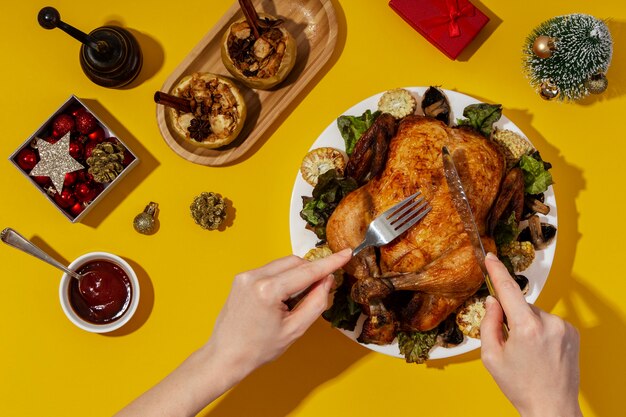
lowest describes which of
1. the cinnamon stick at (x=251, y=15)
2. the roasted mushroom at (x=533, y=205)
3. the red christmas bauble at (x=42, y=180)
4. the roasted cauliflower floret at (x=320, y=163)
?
the red christmas bauble at (x=42, y=180)

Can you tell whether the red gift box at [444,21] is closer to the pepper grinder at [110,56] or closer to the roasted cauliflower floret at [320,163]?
the roasted cauliflower floret at [320,163]

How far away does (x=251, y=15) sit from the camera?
1861 mm

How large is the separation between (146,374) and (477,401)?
1.13 metres

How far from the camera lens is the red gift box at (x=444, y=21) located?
6.63ft

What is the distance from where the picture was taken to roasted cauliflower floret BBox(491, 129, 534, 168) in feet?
6.18

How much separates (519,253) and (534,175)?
9.5 inches

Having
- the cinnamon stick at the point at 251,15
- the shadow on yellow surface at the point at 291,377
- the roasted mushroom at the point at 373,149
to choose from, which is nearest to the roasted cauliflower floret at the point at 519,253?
the roasted mushroom at the point at 373,149

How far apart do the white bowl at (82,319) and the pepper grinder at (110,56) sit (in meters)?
0.59

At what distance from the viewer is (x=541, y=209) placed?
1886mm

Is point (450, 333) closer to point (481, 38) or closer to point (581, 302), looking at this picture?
point (581, 302)

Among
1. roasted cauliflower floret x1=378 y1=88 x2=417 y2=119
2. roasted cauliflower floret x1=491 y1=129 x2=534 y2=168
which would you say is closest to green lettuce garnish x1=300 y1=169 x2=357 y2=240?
roasted cauliflower floret x1=378 y1=88 x2=417 y2=119

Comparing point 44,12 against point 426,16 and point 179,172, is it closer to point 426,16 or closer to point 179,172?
point 179,172

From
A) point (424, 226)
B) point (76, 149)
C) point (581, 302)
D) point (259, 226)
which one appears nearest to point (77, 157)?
point (76, 149)

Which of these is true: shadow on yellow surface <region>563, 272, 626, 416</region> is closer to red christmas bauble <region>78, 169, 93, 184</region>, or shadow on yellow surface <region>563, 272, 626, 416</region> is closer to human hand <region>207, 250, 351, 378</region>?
human hand <region>207, 250, 351, 378</region>
